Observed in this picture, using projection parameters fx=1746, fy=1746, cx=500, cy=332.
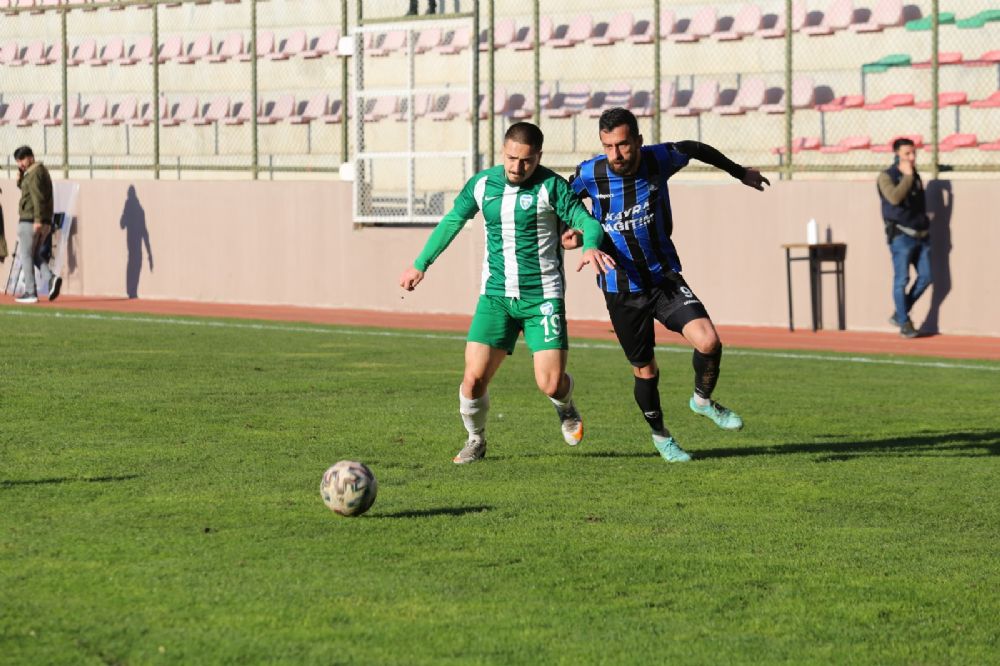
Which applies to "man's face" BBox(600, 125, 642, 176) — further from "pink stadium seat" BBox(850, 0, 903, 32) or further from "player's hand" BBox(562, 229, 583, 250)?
"pink stadium seat" BBox(850, 0, 903, 32)

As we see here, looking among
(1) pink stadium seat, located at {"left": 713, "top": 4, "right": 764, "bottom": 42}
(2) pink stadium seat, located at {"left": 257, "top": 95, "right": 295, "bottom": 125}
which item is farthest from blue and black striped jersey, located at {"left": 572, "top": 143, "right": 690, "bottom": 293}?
(2) pink stadium seat, located at {"left": 257, "top": 95, "right": 295, "bottom": 125}

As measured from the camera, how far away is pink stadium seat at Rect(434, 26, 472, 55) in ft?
78.8

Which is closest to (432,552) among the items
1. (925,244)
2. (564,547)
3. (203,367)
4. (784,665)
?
(564,547)

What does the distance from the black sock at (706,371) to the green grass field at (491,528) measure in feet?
1.16

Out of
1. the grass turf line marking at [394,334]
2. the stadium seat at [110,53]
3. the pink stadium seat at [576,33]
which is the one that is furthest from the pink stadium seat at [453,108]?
the stadium seat at [110,53]

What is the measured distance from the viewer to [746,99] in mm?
23516

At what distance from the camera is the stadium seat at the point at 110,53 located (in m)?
28.6

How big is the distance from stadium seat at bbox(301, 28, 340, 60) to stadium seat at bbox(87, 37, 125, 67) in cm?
319

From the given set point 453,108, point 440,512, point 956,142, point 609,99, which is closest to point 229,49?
point 453,108

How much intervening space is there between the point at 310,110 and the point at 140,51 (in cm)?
327

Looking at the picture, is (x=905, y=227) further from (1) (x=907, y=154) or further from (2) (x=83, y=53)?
(2) (x=83, y=53)

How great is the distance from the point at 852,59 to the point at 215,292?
9.41 meters

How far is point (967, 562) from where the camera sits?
711 cm

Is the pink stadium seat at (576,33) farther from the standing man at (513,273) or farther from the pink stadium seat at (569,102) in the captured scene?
the standing man at (513,273)
